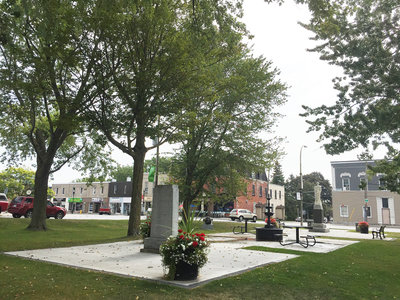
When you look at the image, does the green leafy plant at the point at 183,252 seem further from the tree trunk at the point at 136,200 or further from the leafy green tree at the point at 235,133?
the leafy green tree at the point at 235,133

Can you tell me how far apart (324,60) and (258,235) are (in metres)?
9.44

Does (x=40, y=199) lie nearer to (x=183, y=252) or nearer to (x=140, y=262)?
(x=140, y=262)

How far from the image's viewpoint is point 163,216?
35.7 ft

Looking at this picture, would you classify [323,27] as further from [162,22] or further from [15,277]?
[15,277]

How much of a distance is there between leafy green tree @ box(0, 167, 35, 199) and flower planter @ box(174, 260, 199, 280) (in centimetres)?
5109

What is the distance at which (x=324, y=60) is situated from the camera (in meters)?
12.9

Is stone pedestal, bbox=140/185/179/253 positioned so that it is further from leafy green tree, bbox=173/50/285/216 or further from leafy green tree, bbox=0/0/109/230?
leafy green tree, bbox=173/50/285/216

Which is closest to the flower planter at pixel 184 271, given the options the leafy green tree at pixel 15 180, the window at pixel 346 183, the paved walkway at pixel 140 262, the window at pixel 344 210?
the paved walkway at pixel 140 262

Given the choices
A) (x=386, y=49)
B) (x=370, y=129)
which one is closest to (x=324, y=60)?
(x=386, y=49)

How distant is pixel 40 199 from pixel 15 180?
3846cm

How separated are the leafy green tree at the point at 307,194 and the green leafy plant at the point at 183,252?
229 feet

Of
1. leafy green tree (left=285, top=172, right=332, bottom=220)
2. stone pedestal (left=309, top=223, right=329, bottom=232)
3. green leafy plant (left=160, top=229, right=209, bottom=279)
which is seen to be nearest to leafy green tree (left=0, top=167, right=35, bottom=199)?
stone pedestal (left=309, top=223, right=329, bottom=232)

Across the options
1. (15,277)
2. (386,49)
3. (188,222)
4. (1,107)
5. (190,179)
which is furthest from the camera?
(190,179)

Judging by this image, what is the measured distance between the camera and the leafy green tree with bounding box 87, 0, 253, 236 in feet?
48.4
